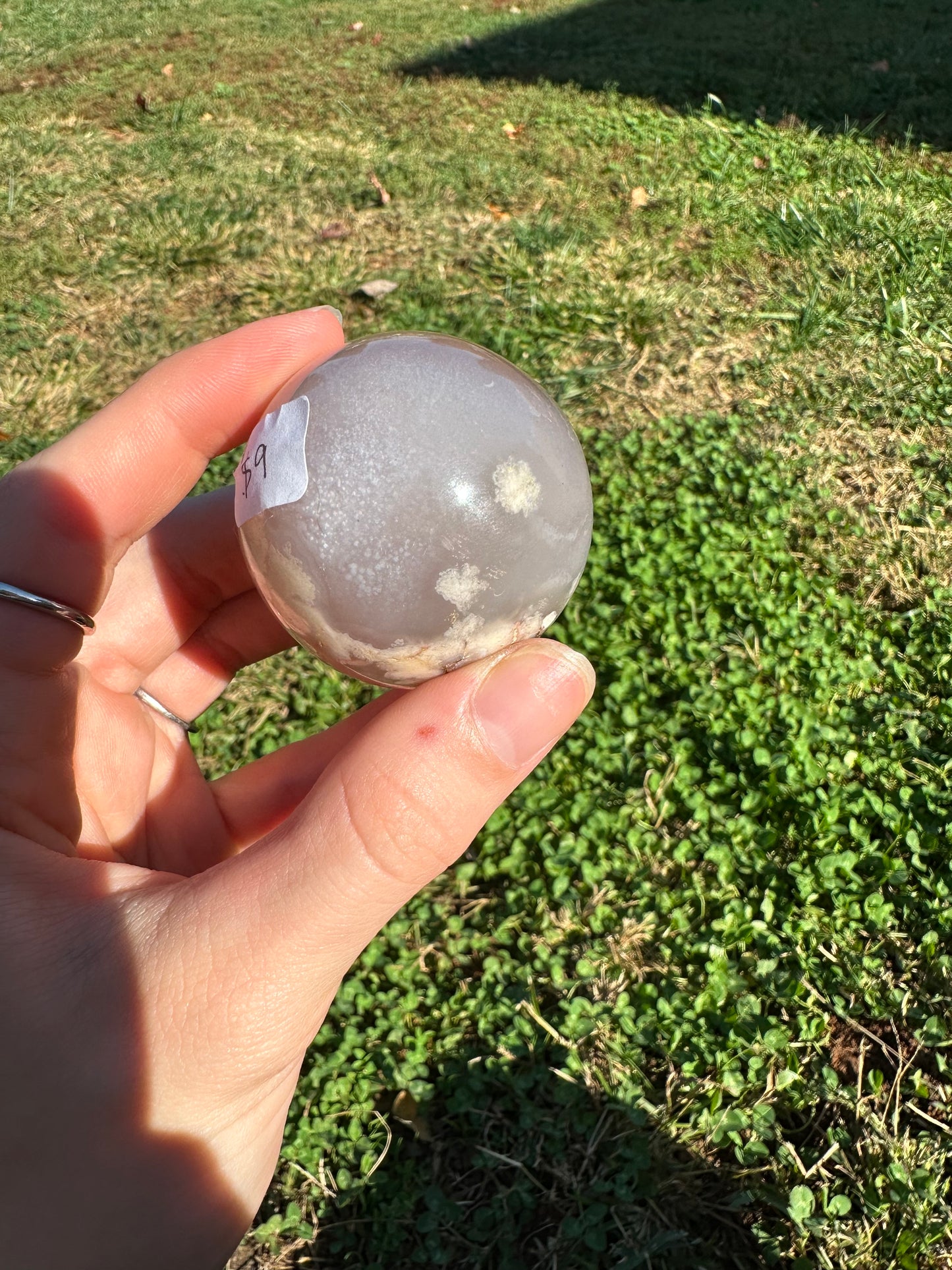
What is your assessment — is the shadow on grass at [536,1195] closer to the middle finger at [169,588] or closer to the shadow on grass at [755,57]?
the middle finger at [169,588]

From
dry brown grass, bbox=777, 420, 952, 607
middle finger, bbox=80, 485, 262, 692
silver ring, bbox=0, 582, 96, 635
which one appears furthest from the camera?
dry brown grass, bbox=777, 420, 952, 607

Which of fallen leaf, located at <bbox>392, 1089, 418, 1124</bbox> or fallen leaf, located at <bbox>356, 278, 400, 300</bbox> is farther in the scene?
fallen leaf, located at <bbox>356, 278, 400, 300</bbox>

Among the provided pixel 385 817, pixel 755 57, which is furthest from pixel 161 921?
pixel 755 57

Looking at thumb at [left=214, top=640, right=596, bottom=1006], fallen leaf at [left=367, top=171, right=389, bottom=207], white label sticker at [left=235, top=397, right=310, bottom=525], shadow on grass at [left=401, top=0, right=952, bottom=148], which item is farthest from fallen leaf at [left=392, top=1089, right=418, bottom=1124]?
shadow on grass at [left=401, top=0, right=952, bottom=148]

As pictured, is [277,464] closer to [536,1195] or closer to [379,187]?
[536,1195]

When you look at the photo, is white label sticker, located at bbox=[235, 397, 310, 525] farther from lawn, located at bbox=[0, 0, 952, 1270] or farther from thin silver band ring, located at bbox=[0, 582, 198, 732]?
lawn, located at bbox=[0, 0, 952, 1270]

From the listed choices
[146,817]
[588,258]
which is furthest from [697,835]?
[588,258]
